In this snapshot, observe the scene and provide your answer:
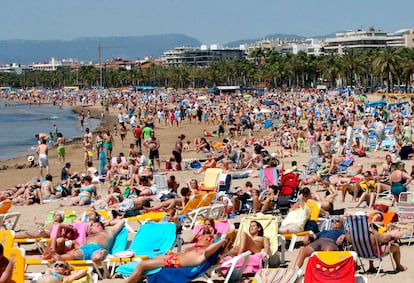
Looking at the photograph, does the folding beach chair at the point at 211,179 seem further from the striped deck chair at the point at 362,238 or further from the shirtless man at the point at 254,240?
the striped deck chair at the point at 362,238

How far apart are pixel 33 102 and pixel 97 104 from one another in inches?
856

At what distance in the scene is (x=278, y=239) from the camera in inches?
318

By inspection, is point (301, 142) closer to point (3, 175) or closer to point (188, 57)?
point (3, 175)

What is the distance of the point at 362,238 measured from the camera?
7324 millimetres

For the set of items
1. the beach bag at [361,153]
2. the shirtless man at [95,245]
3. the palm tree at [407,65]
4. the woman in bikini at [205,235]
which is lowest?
the beach bag at [361,153]

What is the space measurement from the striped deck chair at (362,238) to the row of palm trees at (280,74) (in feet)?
181

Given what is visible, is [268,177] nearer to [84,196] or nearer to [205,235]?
[84,196]

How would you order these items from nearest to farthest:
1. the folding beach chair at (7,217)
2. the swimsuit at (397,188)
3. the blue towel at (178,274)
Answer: the blue towel at (178,274) < the folding beach chair at (7,217) < the swimsuit at (397,188)

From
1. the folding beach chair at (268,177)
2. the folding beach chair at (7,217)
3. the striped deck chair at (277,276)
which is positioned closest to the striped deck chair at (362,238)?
the striped deck chair at (277,276)

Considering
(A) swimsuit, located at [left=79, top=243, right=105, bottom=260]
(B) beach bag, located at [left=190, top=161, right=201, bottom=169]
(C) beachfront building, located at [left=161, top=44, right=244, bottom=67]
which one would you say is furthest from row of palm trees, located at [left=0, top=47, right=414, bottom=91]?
(A) swimsuit, located at [left=79, top=243, right=105, bottom=260]

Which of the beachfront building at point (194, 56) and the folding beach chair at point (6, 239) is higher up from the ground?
the beachfront building at point (194, 56)

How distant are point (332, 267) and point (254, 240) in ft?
4.13

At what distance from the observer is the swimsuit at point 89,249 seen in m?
7.79

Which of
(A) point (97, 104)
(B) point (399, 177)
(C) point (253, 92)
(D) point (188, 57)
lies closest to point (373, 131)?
(B) point (399, 177)
